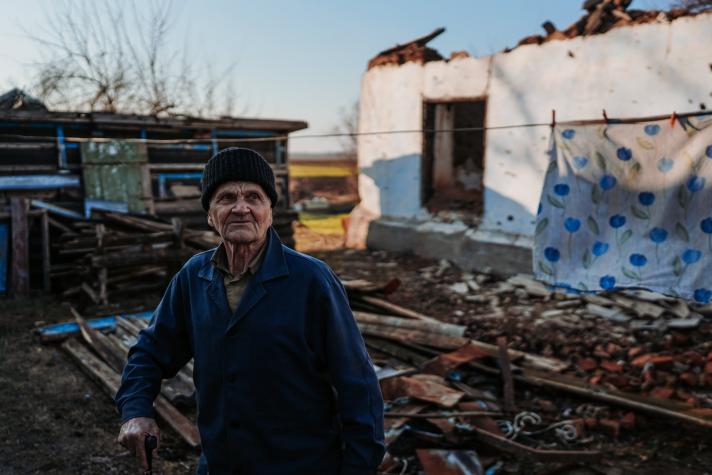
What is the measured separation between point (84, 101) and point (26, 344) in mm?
13185

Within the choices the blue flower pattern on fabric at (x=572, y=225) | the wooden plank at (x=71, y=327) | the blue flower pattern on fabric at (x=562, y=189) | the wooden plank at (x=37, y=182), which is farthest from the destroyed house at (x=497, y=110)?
the wooden plank at (x=37, y=182)

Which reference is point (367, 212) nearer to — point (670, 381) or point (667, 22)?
point (667, 22)

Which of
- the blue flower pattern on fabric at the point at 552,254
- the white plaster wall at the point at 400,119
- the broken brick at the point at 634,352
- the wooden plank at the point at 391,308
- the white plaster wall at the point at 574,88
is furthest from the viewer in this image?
the white plaster wall at the point at 400,119

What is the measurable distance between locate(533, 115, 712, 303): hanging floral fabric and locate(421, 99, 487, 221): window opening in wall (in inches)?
216

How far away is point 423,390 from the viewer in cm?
469

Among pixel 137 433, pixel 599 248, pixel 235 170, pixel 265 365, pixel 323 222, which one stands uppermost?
pixel 235 170

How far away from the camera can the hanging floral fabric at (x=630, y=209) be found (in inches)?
167

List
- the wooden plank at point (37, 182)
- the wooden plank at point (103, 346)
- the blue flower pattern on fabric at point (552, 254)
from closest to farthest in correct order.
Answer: the blue flower pattern on fabric at point (552, 254) → the wooden plank at point (103, 346) → the wooden plank at point (37, 182)

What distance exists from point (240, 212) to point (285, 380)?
0.58 m

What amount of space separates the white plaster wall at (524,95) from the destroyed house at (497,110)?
0.02 metres

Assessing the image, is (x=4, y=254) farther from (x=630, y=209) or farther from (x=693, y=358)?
(x=693, y=358)

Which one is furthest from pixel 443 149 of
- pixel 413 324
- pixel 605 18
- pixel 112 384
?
pixel 112 384

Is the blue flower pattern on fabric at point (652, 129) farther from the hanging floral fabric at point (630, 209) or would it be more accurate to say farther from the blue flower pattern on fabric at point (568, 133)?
the blue flower pattern on fabric at point (568, 133)

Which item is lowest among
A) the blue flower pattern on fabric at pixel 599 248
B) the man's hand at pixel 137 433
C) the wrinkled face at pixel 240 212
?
the man's hand at pixel 137 433
